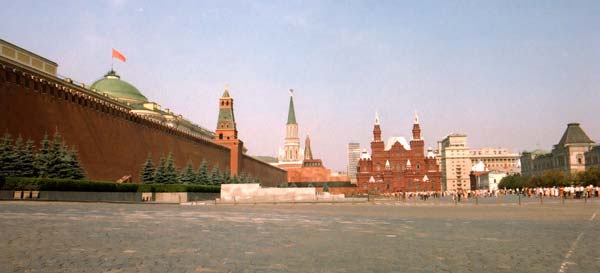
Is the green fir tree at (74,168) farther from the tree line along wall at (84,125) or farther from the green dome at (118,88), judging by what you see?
the green dome at (118,88)

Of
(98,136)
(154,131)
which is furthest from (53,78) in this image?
(154,131)

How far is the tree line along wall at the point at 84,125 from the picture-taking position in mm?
27019

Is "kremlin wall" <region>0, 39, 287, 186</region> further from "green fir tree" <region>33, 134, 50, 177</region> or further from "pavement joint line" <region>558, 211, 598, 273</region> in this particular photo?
"pavement joint line" <region>558, 211, 598, 273</region>

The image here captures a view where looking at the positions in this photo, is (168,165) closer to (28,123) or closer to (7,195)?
(28,123)

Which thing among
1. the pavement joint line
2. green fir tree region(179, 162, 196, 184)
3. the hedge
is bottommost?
the pavement joint line

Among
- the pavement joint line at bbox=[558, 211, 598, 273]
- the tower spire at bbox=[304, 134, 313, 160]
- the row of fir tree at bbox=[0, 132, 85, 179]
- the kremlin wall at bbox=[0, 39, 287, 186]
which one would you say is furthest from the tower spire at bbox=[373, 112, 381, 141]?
the pavement joint line at bbox=[558, 211, 598, 273]

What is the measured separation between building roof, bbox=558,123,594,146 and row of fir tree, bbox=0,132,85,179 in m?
81.9

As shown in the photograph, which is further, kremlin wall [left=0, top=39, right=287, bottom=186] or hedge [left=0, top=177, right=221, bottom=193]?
kremlin wall [left=0, top=39, right=287, bottom=186]

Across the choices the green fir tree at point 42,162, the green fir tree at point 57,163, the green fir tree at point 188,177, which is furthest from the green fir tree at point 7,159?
the green fir tree at point 188,177

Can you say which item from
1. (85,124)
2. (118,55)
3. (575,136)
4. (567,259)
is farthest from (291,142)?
(567,259)

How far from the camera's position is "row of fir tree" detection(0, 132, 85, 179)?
2292 cm

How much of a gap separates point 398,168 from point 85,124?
6181 centimetres

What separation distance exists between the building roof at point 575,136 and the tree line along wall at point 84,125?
6659cm

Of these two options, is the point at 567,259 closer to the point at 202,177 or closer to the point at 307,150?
the point at 202,177
